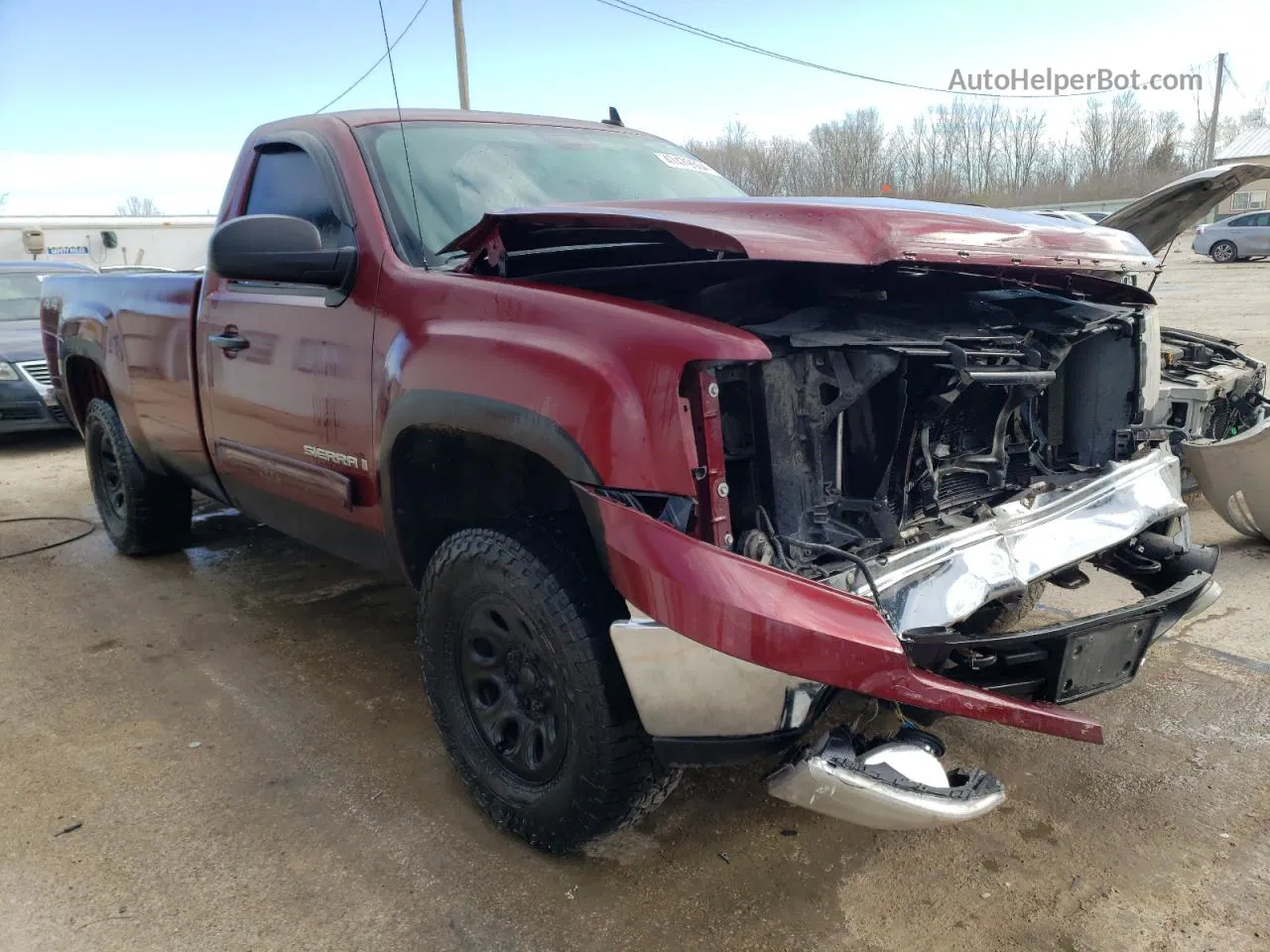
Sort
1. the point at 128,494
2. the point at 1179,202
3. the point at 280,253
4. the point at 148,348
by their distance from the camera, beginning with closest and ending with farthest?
the point at 280,253 → the point at 1179,202 → the point at 148,348 → the point at 128,494

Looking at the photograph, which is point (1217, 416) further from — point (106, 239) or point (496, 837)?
point (106, 239)

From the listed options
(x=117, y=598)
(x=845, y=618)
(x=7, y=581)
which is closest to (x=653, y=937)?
(x=845, y=618)

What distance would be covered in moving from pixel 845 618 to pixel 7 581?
4.60 metres

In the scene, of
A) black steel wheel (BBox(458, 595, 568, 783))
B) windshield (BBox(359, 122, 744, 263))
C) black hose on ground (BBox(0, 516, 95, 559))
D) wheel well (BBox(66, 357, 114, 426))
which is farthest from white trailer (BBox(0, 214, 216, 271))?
black steel wheel (BBox(458, 595, 568, 783))

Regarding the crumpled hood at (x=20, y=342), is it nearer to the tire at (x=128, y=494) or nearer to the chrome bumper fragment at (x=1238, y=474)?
the tire at (x=128, y=494)

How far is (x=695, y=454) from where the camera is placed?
2.01 m

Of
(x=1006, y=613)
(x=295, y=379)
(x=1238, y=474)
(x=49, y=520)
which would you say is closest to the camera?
(x=295, y=379)

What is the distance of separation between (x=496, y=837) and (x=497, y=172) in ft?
6.77

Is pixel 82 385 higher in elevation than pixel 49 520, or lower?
higher

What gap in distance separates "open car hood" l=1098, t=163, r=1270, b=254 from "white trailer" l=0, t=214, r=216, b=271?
1621 centimetres

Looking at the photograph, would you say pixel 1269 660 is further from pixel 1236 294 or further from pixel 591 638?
pixel 1236 294

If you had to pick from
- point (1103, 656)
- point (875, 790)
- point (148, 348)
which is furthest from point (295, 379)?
point (1103, 656)

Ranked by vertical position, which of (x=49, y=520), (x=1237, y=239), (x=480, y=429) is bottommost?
(x=49, y=520)

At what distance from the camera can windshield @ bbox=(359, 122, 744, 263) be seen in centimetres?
300
